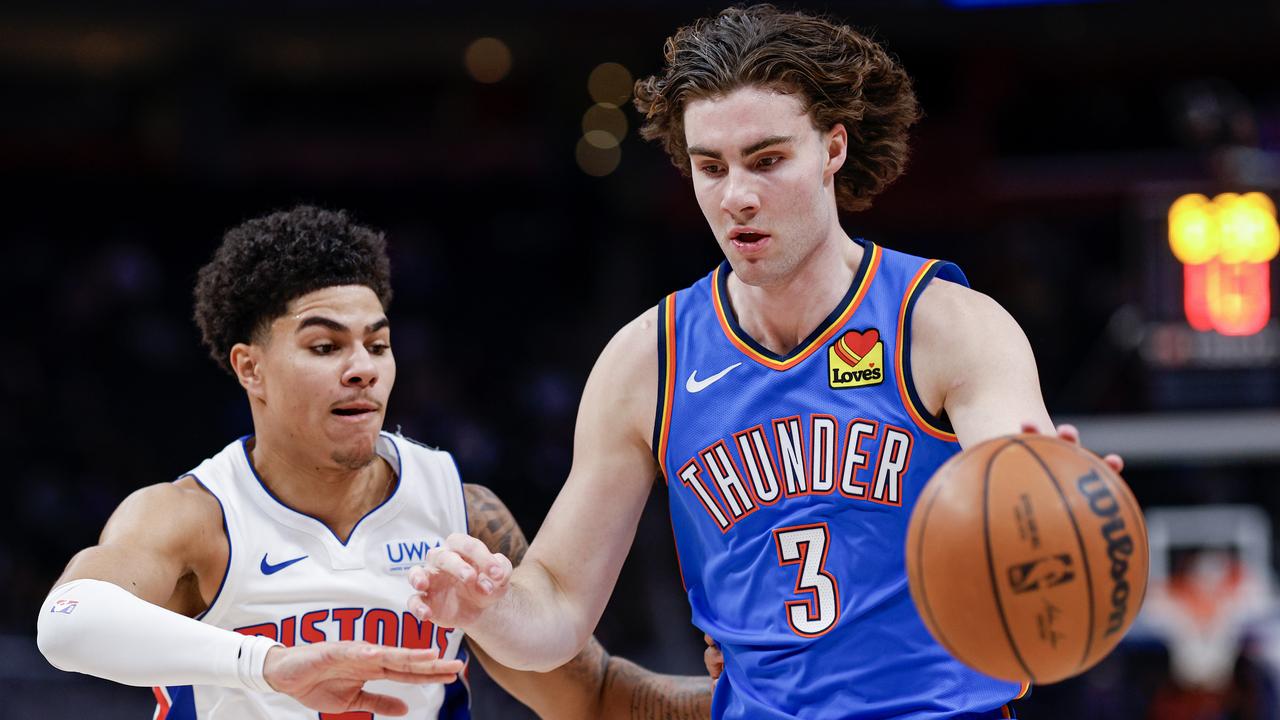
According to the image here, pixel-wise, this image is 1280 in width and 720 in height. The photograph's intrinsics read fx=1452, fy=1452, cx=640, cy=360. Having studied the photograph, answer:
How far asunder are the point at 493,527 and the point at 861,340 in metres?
1.17

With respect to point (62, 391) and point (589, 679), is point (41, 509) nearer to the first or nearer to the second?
point (62, 391)

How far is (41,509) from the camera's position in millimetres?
12320

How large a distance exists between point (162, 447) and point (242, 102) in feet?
15.2

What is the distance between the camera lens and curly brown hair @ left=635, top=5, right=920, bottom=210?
3119 mm

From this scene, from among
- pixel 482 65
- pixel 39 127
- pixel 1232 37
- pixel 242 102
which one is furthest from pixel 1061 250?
pixel 39 127

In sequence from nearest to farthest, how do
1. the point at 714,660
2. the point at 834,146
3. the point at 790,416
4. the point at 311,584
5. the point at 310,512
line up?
1. the point at 790,416
2. the point at 834,146
3. the point at 714,660
4. the point at 311,584
5. the point at 310,512

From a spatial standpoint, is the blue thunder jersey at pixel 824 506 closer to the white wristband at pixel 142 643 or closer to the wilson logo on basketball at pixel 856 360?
the wilson logo on basketball at pixel 856 360

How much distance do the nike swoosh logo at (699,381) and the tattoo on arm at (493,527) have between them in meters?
0.71

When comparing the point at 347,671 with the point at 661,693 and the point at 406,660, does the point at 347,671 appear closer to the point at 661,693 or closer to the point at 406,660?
the point at 406,660

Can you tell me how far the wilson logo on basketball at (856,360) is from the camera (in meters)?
3.07

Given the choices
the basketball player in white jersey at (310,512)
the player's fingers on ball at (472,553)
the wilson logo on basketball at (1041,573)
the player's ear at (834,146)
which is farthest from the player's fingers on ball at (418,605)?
the player's ear at (834,146)

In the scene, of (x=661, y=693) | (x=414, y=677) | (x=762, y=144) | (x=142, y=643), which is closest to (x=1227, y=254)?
(x=661, y=693)

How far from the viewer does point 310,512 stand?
3592mm

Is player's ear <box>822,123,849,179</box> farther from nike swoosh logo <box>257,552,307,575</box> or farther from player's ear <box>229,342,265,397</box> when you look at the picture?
nike swoosh logo <box>257,552,307,575</box>
